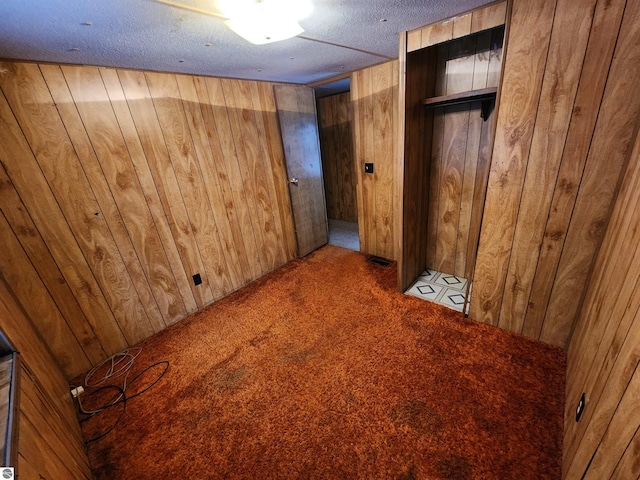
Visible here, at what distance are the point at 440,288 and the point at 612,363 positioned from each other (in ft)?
5.47

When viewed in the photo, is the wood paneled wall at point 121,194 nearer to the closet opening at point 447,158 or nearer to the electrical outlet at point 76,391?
the electrical outlet at point 76,391

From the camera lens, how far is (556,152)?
1.47 meters

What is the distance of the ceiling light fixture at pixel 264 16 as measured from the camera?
43.4 inches

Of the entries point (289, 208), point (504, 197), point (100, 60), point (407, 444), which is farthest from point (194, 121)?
point (407, 444)

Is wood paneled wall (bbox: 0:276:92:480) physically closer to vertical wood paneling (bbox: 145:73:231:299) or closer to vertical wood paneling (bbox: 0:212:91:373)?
vertical wood paneling (bbox: 0:212:91:373)

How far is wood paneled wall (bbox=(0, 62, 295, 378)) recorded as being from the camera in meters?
1.64

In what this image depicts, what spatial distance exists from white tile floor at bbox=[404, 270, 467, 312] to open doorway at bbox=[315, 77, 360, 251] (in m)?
1.11

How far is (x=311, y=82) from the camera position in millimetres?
3025

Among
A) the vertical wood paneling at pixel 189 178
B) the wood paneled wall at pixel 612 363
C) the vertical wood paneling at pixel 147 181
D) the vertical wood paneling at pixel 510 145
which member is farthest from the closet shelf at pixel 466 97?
the vertical wood paneling at pixel 147 181

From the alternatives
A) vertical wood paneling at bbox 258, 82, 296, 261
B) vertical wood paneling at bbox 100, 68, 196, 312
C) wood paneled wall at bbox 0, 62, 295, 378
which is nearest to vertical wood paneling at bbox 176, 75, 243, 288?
wood paneled wall at bbox 0, 62, 295, 378

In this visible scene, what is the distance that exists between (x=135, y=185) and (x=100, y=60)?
0.82 meters

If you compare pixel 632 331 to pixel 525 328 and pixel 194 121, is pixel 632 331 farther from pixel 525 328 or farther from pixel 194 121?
pixel 194 121

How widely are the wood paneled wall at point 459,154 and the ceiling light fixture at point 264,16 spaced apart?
5.04ft

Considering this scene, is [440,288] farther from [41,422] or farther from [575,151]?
[41,422]
